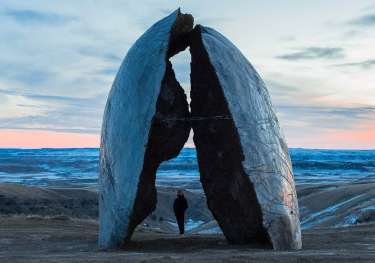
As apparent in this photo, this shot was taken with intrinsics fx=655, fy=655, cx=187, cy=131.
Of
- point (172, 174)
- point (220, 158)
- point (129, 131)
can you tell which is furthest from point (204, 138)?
point (172, 174)

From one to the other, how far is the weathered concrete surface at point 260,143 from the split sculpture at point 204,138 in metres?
0.02

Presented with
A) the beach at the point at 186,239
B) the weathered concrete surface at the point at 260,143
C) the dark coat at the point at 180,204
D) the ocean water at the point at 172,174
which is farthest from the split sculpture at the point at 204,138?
the ocean water at the point at 172,174

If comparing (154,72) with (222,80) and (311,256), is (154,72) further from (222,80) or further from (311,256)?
(311,256)

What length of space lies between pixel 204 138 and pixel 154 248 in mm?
2684

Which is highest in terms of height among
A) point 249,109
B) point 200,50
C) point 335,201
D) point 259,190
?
point 200,50

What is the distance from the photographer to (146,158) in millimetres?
13141

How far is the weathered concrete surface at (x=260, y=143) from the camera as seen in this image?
12523 millimetres

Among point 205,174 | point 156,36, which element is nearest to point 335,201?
point 205,174

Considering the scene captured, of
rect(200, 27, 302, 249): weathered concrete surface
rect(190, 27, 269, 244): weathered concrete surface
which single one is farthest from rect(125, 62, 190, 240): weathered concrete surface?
rect(200, 27, 302, 249): weathered concrete surface

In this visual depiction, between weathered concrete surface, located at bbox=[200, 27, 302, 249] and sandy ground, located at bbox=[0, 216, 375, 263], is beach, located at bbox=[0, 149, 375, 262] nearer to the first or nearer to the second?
sandy ground, located at bbox=[0, 216, 375, 263]

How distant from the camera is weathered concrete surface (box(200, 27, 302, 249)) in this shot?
1252 centimetres

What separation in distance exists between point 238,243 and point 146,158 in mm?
2874

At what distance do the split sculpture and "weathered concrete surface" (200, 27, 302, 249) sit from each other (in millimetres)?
20

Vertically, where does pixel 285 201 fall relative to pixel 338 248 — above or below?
above
